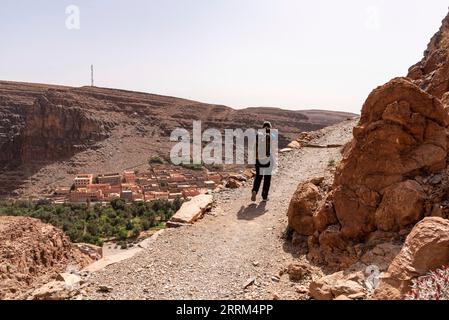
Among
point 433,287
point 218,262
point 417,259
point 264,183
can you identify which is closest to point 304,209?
point 218,262

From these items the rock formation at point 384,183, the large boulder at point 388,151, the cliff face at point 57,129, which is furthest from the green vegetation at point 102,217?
the cliff face at point 57,129

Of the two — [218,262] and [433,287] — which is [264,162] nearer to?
[218,262]

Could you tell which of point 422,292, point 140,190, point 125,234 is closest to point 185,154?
point 140,190

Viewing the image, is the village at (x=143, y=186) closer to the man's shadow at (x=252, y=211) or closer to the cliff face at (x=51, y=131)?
the cliff face at (x=51, y=131)

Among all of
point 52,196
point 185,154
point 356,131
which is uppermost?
point 356,131

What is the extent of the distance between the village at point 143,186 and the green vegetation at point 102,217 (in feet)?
12.6

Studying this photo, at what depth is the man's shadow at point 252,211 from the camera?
827cm

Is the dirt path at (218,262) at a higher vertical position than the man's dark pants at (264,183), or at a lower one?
lower

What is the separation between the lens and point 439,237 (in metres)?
3.99
